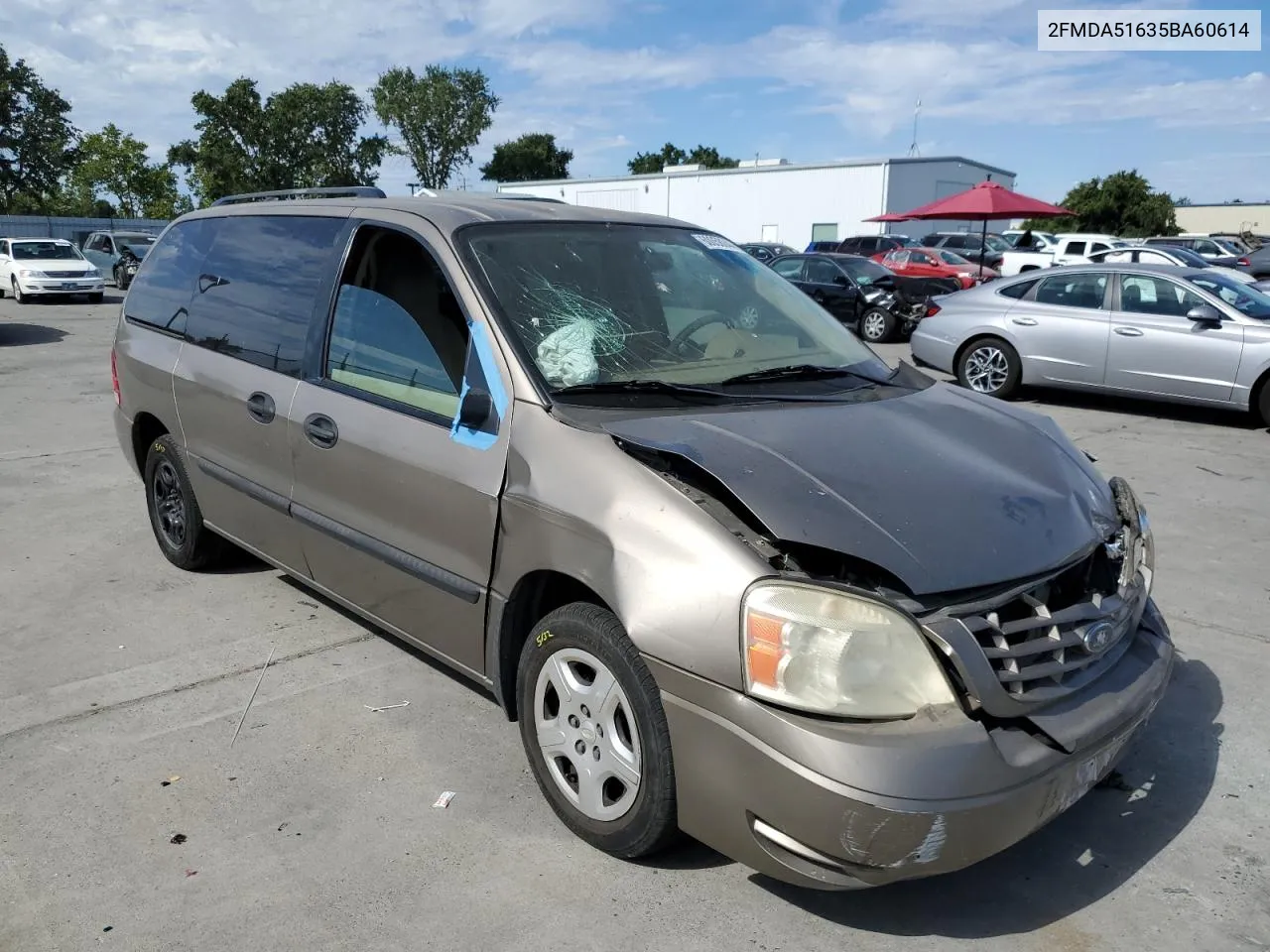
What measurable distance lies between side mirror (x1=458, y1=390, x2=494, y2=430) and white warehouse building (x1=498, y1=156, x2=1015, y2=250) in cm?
3849

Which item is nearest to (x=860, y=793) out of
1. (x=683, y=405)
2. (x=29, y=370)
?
(x=683, y=405)

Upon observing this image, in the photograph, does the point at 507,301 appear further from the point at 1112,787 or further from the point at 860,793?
the point at 1112,787

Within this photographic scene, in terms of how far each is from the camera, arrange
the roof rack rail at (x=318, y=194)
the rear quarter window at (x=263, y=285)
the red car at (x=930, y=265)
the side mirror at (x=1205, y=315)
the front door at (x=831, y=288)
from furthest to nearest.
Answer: the red car at (x=930, y=265) < the front door at (x=831, y=288) < the side mirror at (x=1205, y=315) < the roof rack rail at (x=318, y=194) < the rear quarter window at (x=263, y=285)

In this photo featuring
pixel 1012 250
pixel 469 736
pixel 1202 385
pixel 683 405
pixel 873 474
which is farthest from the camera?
pixel 1012 250

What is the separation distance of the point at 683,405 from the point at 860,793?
1.30 meters

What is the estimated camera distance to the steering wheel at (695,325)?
11.2 ft

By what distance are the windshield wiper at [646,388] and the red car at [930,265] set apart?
63.3 ft

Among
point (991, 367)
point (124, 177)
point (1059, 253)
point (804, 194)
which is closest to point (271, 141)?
point (124, 177)

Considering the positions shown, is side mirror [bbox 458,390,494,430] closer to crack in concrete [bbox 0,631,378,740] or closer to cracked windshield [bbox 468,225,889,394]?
cracked windshield [bbox 468,225,889,394]

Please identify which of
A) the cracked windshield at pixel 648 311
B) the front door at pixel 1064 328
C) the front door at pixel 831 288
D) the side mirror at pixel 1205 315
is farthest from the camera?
the front door at pixel 831 288

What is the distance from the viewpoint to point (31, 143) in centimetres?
5297

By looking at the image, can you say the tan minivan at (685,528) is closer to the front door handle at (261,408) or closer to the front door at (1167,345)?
the front door handle at (261,408)

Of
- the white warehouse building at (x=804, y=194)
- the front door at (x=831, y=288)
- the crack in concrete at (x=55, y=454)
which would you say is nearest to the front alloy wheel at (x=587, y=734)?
the crack in concrete at (x=55, y=454)

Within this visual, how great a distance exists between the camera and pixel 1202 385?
374 inches
